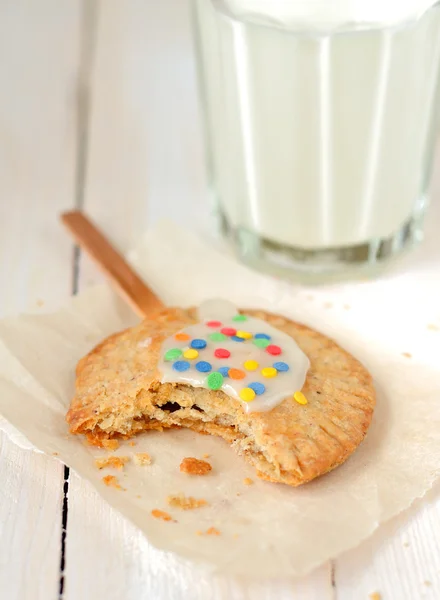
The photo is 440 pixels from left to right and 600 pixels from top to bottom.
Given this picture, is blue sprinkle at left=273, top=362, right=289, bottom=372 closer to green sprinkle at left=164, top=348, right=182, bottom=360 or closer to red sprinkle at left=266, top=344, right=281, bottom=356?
red sprinkle at left=266, top=344, right=281, bottom=356

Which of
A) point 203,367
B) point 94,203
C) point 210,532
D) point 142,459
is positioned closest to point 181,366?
point 203,367

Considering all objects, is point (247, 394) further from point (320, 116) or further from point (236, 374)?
point (320, 116)

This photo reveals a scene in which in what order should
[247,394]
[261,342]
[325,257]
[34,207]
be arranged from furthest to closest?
[34,207] < [325,257] < [261,342] < [247,394]

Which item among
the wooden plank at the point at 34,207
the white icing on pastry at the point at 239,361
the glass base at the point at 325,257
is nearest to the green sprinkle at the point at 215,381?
the white icing on pastry at the point at 239,361

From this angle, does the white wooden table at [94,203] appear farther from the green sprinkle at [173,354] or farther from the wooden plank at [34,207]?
the green sprinkle at [173,354]

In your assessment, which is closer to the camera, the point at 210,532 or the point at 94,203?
the point at 210,532

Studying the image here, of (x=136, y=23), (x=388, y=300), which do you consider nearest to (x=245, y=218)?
(x=388, y=300)

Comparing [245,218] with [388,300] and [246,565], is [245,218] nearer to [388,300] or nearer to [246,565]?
[388,300]

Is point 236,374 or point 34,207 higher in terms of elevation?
point 236,374
